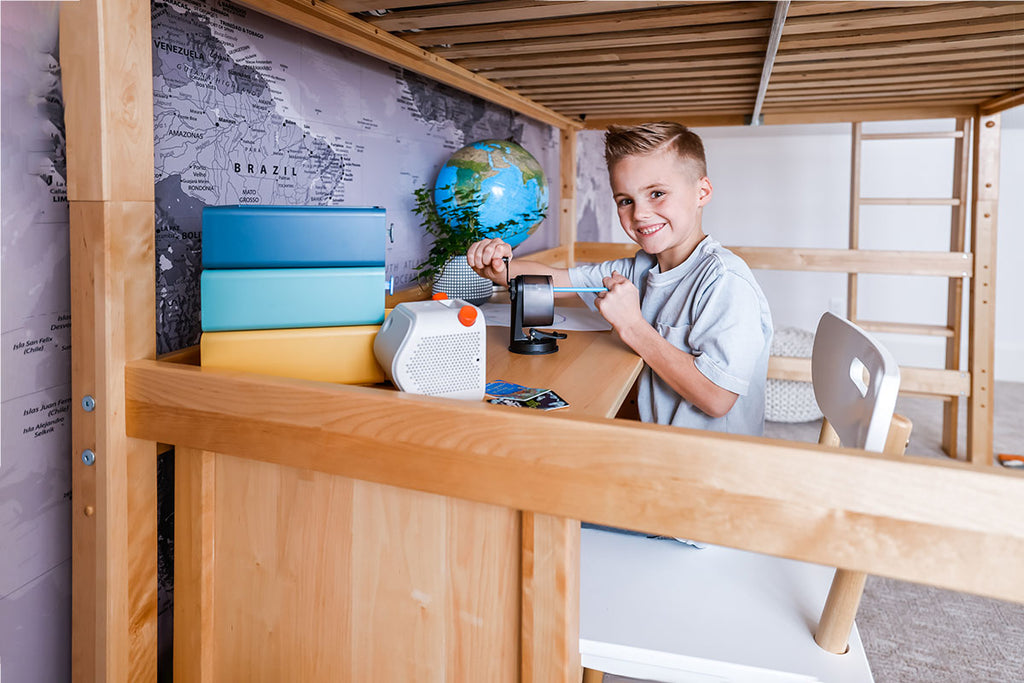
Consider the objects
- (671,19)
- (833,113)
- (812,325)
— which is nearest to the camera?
(671,19)

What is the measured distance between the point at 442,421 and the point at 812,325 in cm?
444

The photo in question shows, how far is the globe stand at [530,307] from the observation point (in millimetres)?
1223

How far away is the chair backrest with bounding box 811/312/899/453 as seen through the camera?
78 centimetres

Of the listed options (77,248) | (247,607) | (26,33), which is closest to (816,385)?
(247,607)

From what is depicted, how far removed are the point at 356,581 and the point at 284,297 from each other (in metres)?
0.33

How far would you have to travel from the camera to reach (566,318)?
169 centimetres

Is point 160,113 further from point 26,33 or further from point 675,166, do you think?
point 675,166

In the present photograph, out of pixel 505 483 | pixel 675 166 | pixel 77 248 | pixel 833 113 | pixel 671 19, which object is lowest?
pixel 505 483

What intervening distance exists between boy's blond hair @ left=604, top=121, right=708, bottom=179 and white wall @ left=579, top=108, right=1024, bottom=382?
2.66 meters

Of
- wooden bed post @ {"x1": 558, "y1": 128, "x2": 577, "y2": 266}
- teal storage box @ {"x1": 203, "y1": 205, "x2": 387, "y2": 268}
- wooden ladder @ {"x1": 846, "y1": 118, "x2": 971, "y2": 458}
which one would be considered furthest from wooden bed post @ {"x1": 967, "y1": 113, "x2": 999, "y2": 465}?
teal storage box @ {"x1": 203, "y1": 205, "x2": 387, "y2": 268}

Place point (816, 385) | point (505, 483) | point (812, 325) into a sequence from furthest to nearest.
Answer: point (812, 325), point (816, 385), point (505, 483)

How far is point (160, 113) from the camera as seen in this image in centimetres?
98

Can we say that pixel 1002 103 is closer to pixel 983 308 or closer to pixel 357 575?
pixel 983 308

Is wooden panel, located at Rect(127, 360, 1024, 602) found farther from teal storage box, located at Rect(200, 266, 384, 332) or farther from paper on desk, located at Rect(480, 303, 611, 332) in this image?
paper on desk, located at Rect(480, 303, 611, 332)
